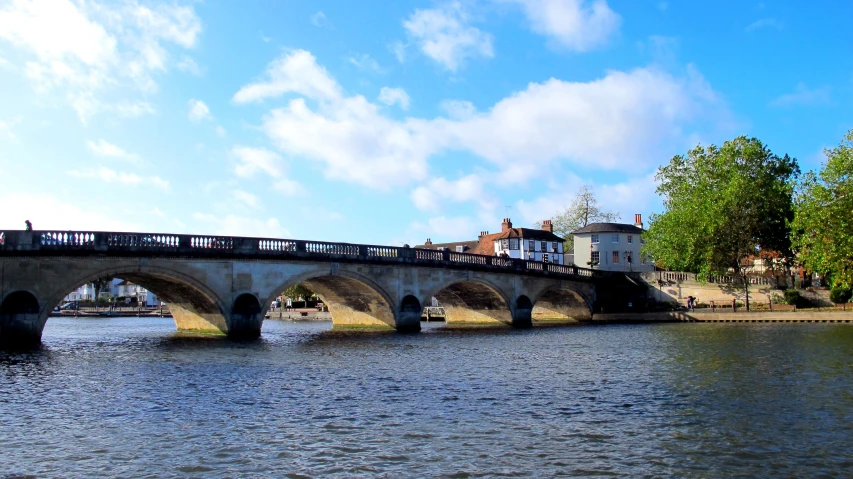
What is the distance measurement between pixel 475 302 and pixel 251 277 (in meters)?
23.6

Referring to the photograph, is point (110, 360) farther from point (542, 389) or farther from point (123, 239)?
point (542, 389)

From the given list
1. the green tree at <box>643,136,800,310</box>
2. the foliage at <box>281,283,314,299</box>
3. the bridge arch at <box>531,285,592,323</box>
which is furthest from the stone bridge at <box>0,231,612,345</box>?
the foliage at <box>281,283,314,299</box>

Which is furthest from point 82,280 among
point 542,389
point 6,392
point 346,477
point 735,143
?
point 735,143

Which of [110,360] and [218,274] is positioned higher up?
[218,274]

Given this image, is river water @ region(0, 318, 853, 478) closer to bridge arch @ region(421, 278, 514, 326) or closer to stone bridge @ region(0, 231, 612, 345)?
stone bridge @ region(0, 231, 612, 345)

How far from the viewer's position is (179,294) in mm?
37938

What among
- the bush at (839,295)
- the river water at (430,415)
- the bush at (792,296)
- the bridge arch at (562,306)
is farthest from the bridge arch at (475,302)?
the river water at (430,415)

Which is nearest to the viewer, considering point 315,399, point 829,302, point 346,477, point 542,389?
point 346,477

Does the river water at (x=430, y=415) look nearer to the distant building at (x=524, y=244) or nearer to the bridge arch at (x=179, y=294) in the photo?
the bridge arch at (x=179, y=294)

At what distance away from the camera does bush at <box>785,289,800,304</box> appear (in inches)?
2149

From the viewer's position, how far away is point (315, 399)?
54.4ft

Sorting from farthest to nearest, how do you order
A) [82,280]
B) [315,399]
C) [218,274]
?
[218,274], [82,280], [315,399]

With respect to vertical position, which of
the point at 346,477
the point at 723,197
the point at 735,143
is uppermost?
the point at 735,143

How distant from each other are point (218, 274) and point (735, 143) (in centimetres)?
4393
